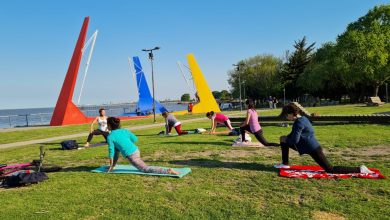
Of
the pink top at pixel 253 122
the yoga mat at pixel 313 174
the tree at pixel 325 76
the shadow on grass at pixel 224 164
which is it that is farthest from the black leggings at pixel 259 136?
the tree at pixel 325 76

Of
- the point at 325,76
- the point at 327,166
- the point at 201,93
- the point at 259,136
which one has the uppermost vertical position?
the point at 325,76

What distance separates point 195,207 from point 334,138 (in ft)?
25.3

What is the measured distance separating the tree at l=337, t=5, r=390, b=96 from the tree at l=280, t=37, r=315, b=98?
13.3 metres

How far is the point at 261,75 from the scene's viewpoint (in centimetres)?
6488

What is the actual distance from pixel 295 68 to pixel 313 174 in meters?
55.4

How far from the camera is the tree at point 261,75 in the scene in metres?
63.5

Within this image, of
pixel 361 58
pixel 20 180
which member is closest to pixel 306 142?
pixel 20 180

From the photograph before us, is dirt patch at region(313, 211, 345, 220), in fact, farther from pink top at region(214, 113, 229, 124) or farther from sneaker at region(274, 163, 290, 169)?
pink top at region(214, 113, 229, 124)

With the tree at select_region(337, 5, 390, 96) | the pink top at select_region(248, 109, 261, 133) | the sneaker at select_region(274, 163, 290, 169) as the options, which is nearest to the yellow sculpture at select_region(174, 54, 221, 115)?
the tree at select_region(337, 5, 390, 96)

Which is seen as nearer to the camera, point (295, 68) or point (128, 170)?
point (128, 170)

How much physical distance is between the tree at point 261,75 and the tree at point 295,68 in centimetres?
234

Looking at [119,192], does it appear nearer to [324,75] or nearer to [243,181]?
[243,181]

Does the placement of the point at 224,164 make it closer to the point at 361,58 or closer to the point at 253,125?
the point at 253,125

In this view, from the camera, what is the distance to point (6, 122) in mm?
32250
